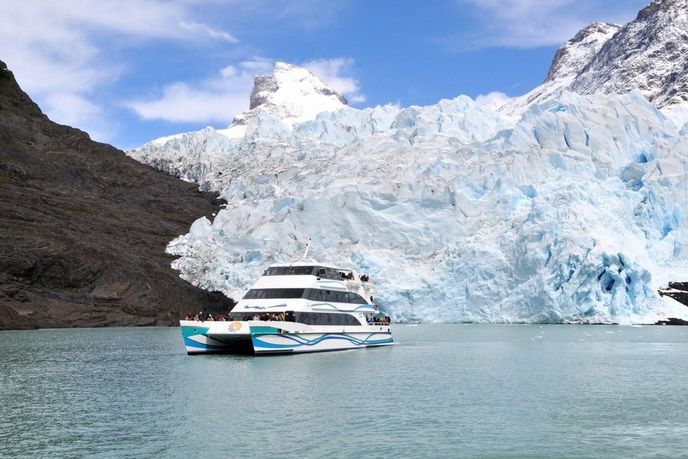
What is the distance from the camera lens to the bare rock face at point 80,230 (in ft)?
242

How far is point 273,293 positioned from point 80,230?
2109 inches

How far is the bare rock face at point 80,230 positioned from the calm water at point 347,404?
116ft

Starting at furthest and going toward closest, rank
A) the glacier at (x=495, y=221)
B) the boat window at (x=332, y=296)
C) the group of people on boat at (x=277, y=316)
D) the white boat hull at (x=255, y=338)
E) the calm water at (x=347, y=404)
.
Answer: the glacier at (x=495, y=221), the boat window at (x=332, y=296), the group of people on boat at (x=277, y=316), the white boat hull at (x=255, y=338), the calm water at (x=347, y=404)

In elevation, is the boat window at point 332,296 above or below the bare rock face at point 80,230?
below

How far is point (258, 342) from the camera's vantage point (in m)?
36.7

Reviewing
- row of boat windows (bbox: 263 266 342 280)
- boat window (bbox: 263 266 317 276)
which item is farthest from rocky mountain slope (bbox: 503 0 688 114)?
boat window (bbox: 263 266 317 276)

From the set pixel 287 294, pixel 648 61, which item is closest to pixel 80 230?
pixel 287 294

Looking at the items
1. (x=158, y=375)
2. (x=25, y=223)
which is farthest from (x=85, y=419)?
(x=25, y=223)

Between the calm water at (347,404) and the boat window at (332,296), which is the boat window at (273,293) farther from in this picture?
the calm water at (347,404)

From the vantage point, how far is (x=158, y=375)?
30.4 m

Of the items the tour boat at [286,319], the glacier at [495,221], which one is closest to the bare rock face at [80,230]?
the glacier at [495,221]

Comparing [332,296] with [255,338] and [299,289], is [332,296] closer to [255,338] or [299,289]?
[299,289]

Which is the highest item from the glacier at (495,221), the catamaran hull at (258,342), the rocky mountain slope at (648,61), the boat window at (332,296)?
the rocky mountain slope at (648,61)

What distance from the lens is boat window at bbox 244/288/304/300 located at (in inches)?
1528
